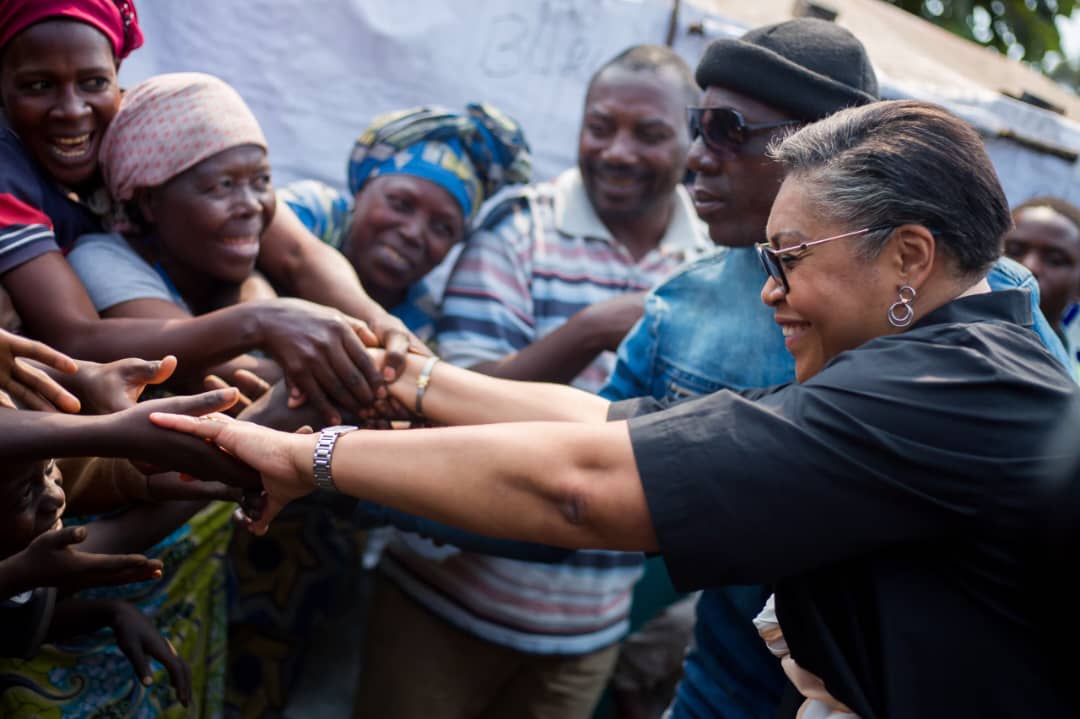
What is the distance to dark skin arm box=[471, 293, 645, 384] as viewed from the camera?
3.04 metres

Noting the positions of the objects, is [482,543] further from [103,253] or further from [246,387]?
[103,253]

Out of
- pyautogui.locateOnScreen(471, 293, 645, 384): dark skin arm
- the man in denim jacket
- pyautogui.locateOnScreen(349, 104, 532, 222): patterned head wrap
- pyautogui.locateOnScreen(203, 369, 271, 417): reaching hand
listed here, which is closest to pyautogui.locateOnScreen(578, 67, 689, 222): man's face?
pyautogui.locateOnScreen(349, 104, 532, 222): patterned head wrap

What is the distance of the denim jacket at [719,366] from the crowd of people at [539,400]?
0.01m

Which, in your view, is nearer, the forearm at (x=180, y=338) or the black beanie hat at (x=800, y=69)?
the forearm at (x=180, y=338)

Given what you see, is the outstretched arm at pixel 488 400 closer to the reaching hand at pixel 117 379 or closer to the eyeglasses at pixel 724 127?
the reaching hand at pixel 117 379

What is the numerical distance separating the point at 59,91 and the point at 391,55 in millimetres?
2041

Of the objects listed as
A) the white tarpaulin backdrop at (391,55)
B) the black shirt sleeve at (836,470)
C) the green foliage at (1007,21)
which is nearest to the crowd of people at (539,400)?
the black shirt sleeve at (836,470)

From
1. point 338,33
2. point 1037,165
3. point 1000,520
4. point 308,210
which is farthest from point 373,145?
point 1037,165

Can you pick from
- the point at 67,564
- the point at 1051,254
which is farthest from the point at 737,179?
the point at 1051,254

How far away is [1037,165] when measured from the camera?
16.3ft

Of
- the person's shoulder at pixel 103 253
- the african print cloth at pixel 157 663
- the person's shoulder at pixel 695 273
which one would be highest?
the person's shoulder at pixel 695 273

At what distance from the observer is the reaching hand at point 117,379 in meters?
2.07

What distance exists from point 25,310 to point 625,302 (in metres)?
1.72

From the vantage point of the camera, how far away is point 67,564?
204 centimetres
